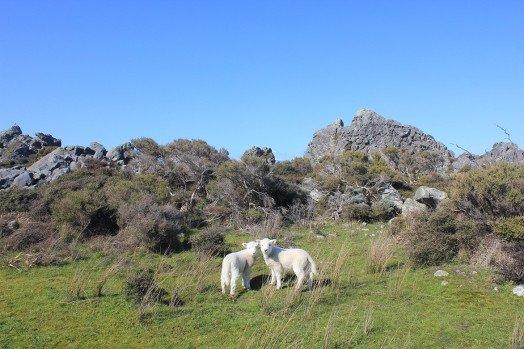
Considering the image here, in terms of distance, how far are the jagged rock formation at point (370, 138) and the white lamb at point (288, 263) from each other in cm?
3626

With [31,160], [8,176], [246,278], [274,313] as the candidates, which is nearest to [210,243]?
[246,278]

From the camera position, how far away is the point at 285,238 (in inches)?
666

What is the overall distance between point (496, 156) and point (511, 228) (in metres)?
31.9

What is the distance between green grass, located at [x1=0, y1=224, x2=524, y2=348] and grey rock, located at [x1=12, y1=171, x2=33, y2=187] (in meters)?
14.4

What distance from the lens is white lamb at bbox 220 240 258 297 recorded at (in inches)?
418

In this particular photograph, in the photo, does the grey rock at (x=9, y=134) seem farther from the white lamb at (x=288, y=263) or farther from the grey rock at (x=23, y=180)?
the white lamb at (x=288, y=263)

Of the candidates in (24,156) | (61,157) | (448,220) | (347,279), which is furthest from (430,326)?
(24,156)

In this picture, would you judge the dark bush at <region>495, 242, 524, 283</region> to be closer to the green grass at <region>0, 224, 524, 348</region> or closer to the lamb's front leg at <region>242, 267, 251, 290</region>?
the green grass at <region>0, 224, 524, 348</region>

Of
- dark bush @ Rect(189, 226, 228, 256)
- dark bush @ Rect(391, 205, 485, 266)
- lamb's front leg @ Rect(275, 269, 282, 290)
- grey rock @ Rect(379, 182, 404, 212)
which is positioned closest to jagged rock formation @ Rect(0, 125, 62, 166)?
dark bush @ Rect(189, 226, 228, 256)

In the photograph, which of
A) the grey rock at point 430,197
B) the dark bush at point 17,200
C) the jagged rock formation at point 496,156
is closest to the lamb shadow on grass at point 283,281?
the grey rock at point 430,197

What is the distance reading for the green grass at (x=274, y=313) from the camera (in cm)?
796

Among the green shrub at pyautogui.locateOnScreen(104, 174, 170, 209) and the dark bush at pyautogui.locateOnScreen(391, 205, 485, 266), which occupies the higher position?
the green shrub at pyautogui.locateOnScreen(104, 174, 170, 209)

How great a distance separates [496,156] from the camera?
40531mm

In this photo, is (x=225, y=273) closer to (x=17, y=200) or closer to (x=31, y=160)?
(x=17, y=200)
